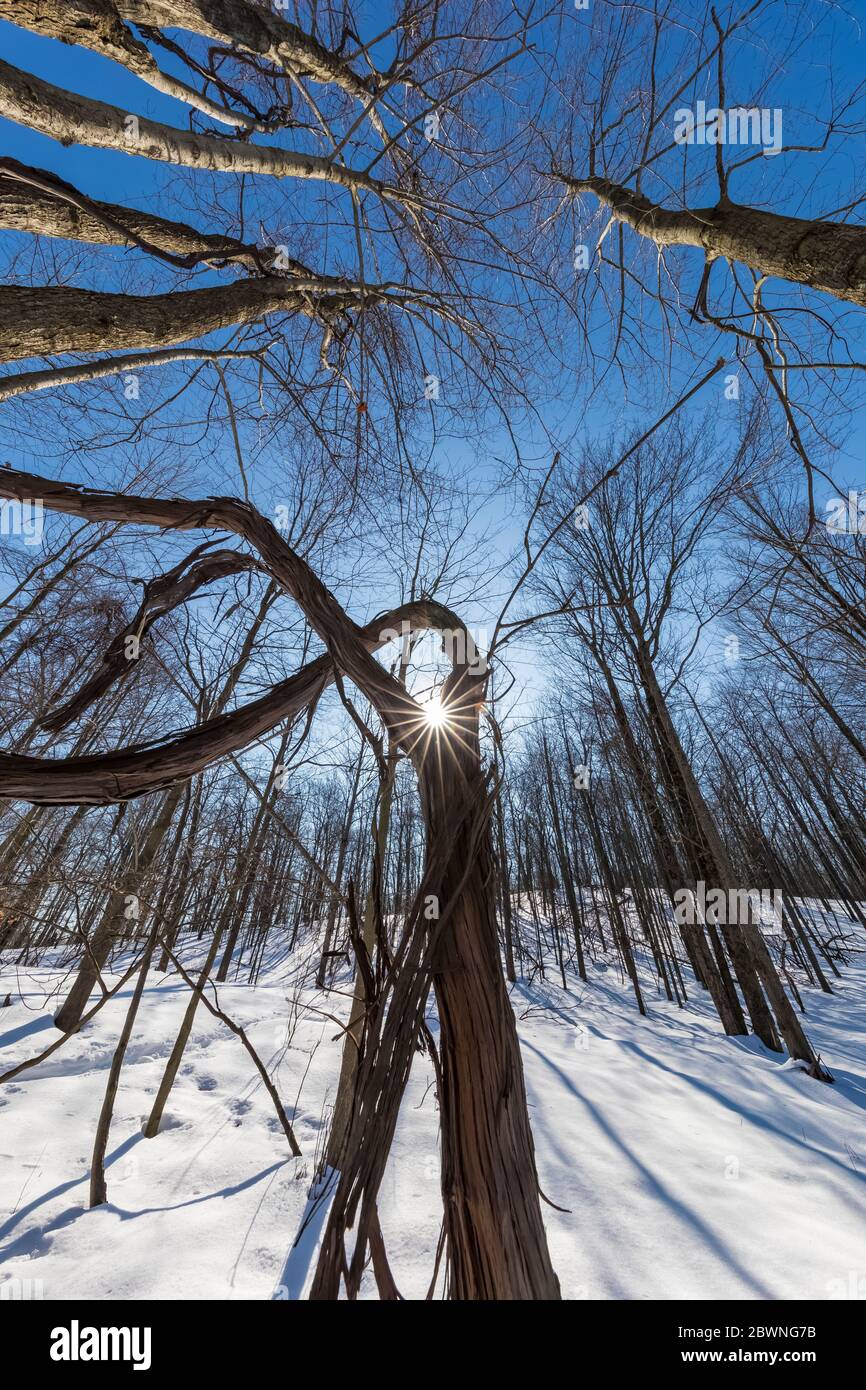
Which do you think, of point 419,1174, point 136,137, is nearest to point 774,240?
point 136,137

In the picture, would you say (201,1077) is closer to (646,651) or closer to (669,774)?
(669,774)

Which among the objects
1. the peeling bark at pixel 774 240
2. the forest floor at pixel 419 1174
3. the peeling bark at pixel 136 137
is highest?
the peeling bark at pixel 136 137

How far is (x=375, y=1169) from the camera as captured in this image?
49 cm

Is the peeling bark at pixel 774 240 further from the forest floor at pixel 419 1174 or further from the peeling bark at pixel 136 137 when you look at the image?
the forest floor at pixel 419 1174

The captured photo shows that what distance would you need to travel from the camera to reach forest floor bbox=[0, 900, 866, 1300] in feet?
7.63

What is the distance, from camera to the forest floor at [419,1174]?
2324 mm

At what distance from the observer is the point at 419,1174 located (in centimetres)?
327

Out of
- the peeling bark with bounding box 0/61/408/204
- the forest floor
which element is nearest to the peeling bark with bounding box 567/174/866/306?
the peeling bark with bounding box 0/61/408/204

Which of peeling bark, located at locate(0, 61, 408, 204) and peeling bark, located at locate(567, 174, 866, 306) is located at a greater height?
peeling bark, located at locate(0, 61, 408, 204)

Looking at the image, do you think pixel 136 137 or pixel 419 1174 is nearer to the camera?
pixel 136 137

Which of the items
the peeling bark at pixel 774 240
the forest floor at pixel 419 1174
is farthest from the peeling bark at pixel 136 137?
the forest floor at pixel 419 1174

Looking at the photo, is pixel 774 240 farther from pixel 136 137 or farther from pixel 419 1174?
pixel 419 1174

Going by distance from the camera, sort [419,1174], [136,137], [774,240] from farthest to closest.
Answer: [419,1174] → [136,137] → [774,240]

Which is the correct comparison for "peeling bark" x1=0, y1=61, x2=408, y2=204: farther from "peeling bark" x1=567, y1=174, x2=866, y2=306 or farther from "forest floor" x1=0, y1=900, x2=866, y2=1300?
"forest floor" x1=0, y1=900, x2=866, y2=1300
